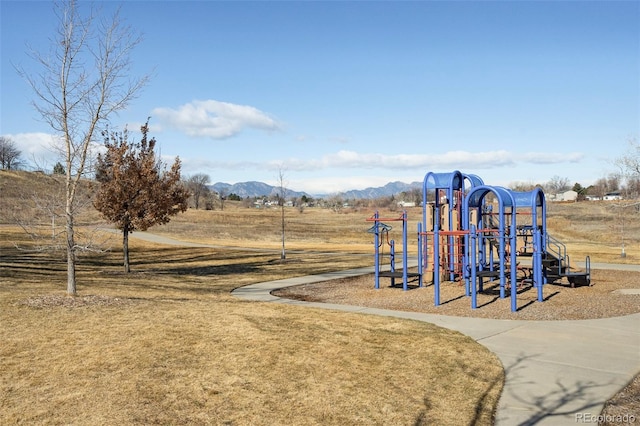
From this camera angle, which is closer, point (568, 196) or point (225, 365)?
point (225, 365)

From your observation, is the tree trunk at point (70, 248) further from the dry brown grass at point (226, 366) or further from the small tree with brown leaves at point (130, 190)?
the small tree with brown leaves at point (130, 190)

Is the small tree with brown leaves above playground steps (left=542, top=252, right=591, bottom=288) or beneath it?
above

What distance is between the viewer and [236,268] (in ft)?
82.8

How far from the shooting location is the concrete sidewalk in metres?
6.79

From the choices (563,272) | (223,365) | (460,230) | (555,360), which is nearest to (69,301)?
(223,365)

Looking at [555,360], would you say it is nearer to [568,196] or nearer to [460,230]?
[460,230]

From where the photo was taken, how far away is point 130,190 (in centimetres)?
2144

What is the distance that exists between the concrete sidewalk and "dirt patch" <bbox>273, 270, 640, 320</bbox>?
2.93 ft

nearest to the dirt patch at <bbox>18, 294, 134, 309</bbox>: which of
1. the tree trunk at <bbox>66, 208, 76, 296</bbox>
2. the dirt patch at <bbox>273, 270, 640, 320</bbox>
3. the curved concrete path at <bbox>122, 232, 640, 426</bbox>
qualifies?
the tree trunk at <bbox>66, 208, 76, 296</bbox>

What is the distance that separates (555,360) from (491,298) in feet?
24.0

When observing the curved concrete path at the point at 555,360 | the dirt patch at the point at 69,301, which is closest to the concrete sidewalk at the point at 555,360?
the curved concrete path at the point at 555,360

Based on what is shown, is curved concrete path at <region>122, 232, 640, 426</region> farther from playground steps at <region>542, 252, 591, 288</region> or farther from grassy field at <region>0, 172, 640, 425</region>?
playground steps at <region>542, 252, 591, 288</region>

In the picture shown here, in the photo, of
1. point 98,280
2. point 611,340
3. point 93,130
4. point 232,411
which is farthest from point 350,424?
point 98,280

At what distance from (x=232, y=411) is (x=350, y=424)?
1.39 meters
